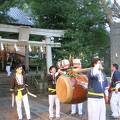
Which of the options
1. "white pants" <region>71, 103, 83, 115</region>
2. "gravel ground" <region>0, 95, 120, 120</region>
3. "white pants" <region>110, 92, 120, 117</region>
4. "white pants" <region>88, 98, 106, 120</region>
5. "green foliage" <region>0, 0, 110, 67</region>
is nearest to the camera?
"white pants" <region>88, 98, 106, 120</region>

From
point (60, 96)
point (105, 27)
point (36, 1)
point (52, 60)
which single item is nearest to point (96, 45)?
point (105, 27)

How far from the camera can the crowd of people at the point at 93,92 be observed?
9016 millimetres

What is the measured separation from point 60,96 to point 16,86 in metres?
2.44

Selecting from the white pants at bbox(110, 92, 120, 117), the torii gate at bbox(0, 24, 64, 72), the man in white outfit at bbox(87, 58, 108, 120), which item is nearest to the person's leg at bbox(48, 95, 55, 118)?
the white pants at bbox(110, 92, 120, 117)

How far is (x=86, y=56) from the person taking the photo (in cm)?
1986

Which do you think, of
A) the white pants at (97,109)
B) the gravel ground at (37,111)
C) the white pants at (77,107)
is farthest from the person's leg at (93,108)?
the white pants at (77,107)

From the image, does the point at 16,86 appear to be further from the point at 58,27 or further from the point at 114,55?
the point at 58,27

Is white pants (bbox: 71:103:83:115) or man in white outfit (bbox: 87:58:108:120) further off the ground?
man in white outfit (bbox: 87:58:108:120)

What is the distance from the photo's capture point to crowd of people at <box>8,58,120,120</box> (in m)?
9.02

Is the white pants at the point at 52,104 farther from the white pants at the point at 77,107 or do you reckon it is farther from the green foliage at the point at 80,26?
the green foliage at the point at 80,26

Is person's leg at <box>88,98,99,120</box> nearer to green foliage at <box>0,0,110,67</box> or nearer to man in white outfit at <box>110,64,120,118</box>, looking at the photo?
man in white outfit at <box>110,64,120,118</box>

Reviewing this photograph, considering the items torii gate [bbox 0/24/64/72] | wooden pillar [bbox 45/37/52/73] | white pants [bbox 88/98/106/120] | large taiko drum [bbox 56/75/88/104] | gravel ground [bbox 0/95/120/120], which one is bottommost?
gravel ground [bbox 0/95/120/120]

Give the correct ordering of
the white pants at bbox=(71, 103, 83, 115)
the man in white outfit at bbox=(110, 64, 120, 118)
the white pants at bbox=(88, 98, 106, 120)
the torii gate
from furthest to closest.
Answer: the torii gate, the white pants at bbox=(71, 103, 83, 115), the man in white outfit at bbox=(110, 64, 120, 118), the white pants at bbox=(88, 98, 106, 120)

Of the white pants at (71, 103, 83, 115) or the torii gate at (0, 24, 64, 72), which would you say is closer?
the white pants at (71, 103, 83, 115)
